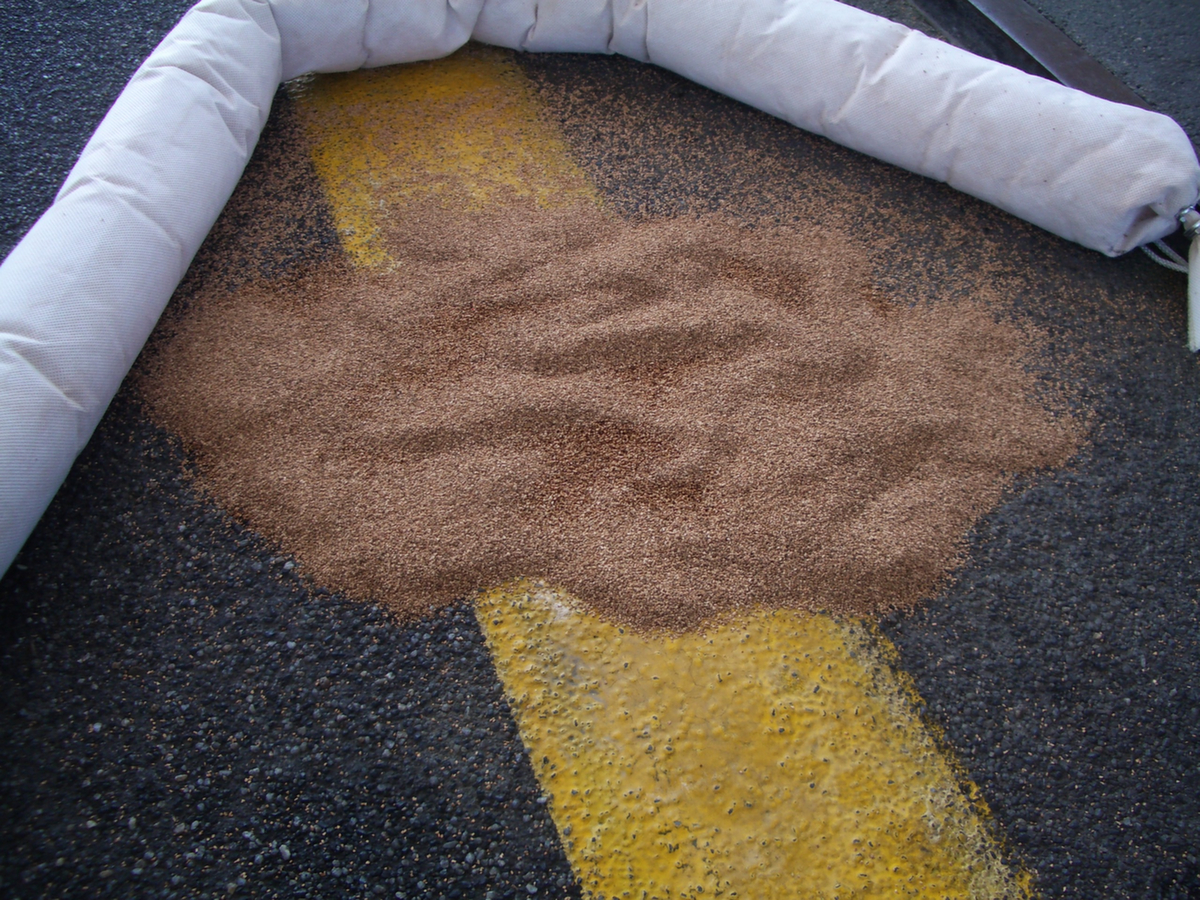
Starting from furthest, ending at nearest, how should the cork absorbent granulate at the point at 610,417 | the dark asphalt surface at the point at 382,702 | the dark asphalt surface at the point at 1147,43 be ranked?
the dark asphalt surface at the point at 1147,43 < the cork absorbent granulate at the point at 610,417 < the dark asphalt surface at the point at 382,702

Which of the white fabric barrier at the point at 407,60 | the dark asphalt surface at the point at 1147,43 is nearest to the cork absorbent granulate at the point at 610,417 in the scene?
the white fabric barrier at the point at 407,60

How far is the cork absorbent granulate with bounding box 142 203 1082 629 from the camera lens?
1.68m

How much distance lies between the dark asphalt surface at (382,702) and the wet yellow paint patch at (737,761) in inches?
2.7

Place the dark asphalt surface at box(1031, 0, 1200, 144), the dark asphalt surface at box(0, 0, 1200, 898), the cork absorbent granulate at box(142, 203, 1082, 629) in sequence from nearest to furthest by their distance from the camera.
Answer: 1. the dark asphalt surface at box(0, 0, 1200, 898)
2. the cork absorbent granulate at box(142, 203, 1082, 629)
3. the dark asphalt surface at box(1031, 0, 1200, 144)

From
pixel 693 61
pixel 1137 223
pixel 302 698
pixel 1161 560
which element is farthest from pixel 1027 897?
pixel 693 61

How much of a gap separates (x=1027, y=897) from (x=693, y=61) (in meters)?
2.35

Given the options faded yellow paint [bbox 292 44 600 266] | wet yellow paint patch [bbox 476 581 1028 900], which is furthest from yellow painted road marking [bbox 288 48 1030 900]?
faded yellow paint [bbox 292 44 600 266]

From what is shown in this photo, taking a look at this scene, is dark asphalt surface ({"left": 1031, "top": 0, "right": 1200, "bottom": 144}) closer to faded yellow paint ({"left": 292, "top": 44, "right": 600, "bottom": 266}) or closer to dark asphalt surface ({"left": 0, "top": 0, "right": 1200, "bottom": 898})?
dark asphalt surface ({"left": 0, "top": 0, "right": 1200, "bottom": 898})

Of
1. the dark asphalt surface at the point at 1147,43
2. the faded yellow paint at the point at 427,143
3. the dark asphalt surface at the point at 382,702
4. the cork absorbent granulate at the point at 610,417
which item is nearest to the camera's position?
the dark asphalt surface at the point at 382,702

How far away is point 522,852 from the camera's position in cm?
138

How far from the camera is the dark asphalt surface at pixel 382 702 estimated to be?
137 cm

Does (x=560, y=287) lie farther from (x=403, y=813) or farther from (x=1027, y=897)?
(x=1027, y=897)

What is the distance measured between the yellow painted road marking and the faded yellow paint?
1.22 metres

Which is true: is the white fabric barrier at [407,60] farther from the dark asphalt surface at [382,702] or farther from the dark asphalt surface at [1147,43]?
the dark asphalt surface at [1147,43]
